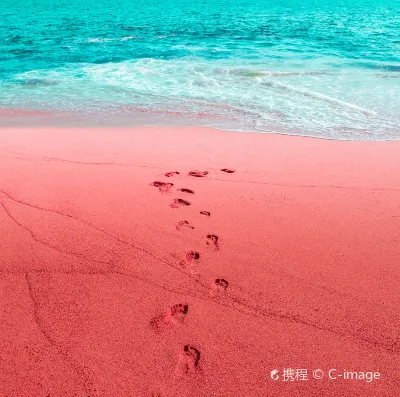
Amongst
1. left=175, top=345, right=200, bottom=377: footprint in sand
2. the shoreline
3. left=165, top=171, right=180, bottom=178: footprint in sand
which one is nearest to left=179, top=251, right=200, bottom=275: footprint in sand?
left=175, top=345, right=200, bottom=377: footprint in sand

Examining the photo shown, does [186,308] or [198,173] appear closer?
[186,308]

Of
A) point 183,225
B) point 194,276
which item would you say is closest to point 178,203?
point 183,225

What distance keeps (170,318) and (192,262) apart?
0.70 m

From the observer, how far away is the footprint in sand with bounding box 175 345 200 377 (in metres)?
2.55

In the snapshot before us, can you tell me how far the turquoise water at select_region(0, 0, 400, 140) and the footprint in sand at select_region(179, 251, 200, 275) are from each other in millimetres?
4524

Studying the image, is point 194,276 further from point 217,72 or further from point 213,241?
point 217,72

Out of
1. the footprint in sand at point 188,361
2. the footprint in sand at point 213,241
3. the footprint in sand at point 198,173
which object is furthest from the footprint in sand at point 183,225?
the footprint in sand at point 188,361

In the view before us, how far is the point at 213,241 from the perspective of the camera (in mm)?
3801

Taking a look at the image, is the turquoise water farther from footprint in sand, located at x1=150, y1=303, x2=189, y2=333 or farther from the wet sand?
footprint in sand, located at x1=150, y1=303, x2=189, y2=333

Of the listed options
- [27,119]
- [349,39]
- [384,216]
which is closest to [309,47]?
[349,39]

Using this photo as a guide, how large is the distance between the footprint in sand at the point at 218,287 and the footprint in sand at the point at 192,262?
211mm

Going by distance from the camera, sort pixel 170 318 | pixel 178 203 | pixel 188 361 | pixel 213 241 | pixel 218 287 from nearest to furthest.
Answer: pixel 188 361
pixel 170 318
pixel 218 287
pixel 213 241
pixel 178 203

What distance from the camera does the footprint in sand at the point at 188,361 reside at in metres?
2.55

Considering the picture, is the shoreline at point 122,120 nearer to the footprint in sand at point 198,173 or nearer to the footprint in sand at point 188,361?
the footprint in sand at point 198,173
